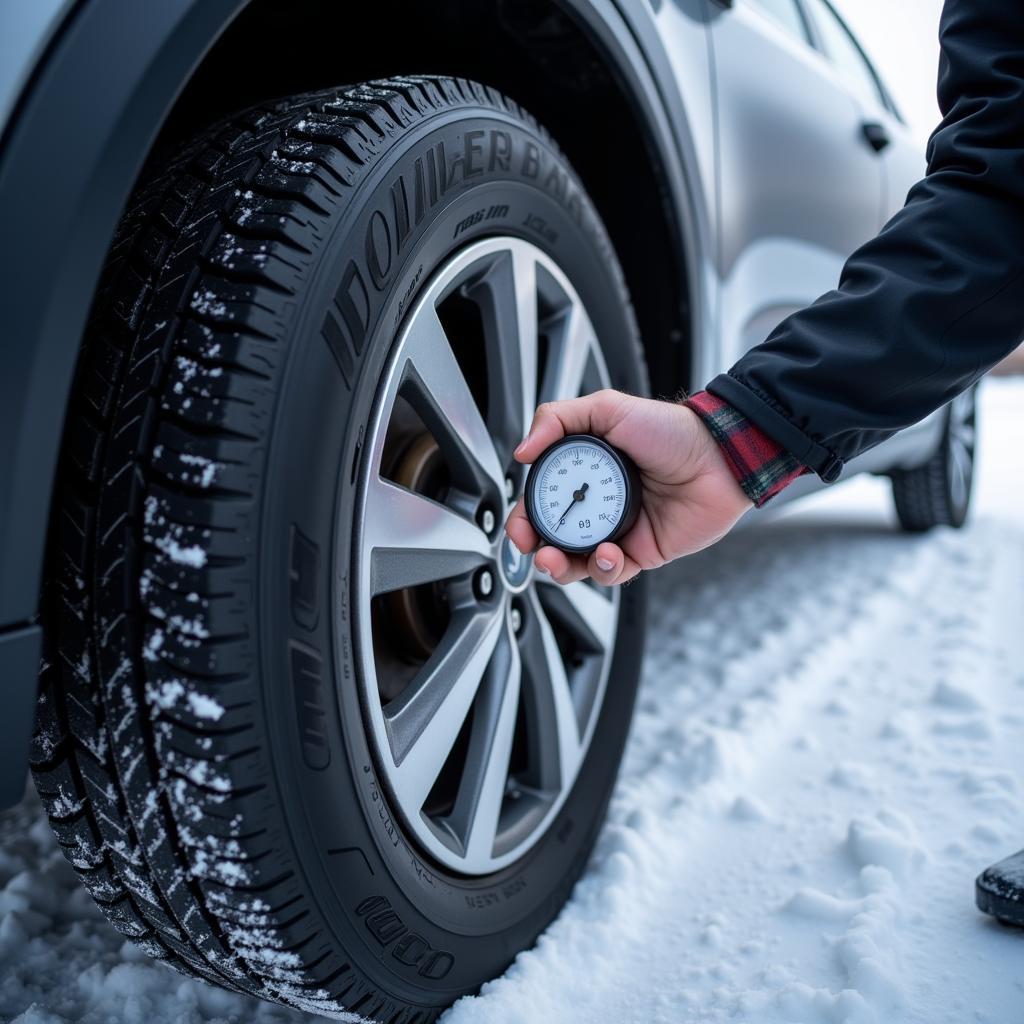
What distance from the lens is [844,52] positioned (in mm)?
2801

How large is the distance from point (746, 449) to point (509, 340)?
35 centimetres

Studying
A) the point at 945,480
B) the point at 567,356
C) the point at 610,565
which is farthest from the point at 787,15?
the point at 945,480

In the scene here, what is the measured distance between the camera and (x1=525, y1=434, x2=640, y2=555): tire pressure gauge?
3.57 feet

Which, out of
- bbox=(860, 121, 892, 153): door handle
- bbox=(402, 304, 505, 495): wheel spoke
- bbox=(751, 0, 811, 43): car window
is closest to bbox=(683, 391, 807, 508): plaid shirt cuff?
bbox=(402, 304, 505, 495): wheel spoke

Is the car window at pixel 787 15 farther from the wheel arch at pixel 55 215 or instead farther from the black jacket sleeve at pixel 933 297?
the wheel arch at pixel 55 215

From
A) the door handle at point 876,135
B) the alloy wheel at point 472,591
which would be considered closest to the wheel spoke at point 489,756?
the alloy wheel at point 472,591

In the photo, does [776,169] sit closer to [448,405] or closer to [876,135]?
[876,135]

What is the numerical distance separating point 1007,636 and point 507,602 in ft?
5.81

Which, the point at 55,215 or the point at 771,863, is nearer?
the point at 55,215

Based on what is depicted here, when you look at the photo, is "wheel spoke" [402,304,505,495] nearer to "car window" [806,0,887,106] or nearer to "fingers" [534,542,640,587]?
"fingers" [534,542,640,587]

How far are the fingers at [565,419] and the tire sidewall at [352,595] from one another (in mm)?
210

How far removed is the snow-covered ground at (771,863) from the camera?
1085mm

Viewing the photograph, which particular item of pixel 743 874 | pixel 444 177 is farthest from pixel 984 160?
pixel 743 874

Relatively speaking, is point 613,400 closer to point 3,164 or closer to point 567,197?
point 567,197
